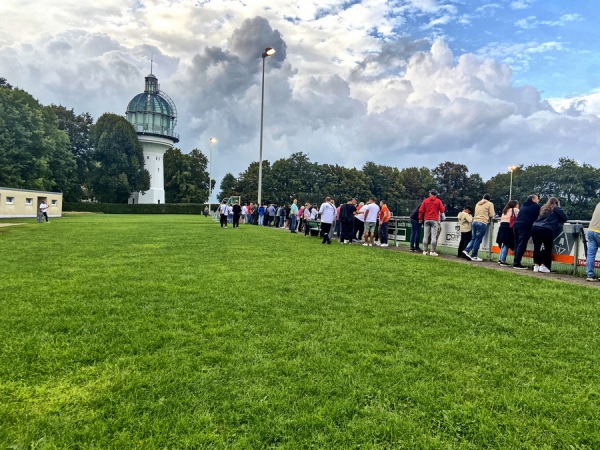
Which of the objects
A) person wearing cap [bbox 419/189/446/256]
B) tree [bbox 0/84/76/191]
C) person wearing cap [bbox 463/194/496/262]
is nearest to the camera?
person wearing cap [bbox 463/194/496/262]

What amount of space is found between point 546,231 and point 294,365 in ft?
27.7

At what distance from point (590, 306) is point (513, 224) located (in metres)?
4.68

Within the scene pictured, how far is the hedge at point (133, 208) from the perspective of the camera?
59509 millimetres

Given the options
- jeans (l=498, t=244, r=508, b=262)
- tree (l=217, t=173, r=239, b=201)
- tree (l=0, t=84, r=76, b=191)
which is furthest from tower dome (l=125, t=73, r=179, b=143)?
jeans (l=498, t=244, r=508, b=262)

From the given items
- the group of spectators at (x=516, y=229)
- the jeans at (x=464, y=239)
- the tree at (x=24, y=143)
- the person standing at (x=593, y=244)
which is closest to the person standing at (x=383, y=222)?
the group of spectators at (x=516, y=229)

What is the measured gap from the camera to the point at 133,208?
67.1m

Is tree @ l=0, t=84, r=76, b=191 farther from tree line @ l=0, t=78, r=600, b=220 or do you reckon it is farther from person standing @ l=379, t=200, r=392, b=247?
person standing @ l=379, t=200, r=392, b=247

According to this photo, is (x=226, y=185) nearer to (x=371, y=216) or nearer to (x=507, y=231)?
(x=371, y=216)

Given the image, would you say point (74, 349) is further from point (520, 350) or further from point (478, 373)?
point (520, 350)

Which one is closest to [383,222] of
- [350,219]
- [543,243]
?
[350,219]

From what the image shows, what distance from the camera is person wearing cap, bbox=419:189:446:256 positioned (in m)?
12.7

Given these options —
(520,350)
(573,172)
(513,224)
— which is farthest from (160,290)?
(573,172)

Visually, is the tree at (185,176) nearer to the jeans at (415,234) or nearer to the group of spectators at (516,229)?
the jeans at (415,234)

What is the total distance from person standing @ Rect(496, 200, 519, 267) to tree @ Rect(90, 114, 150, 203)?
212 feet
